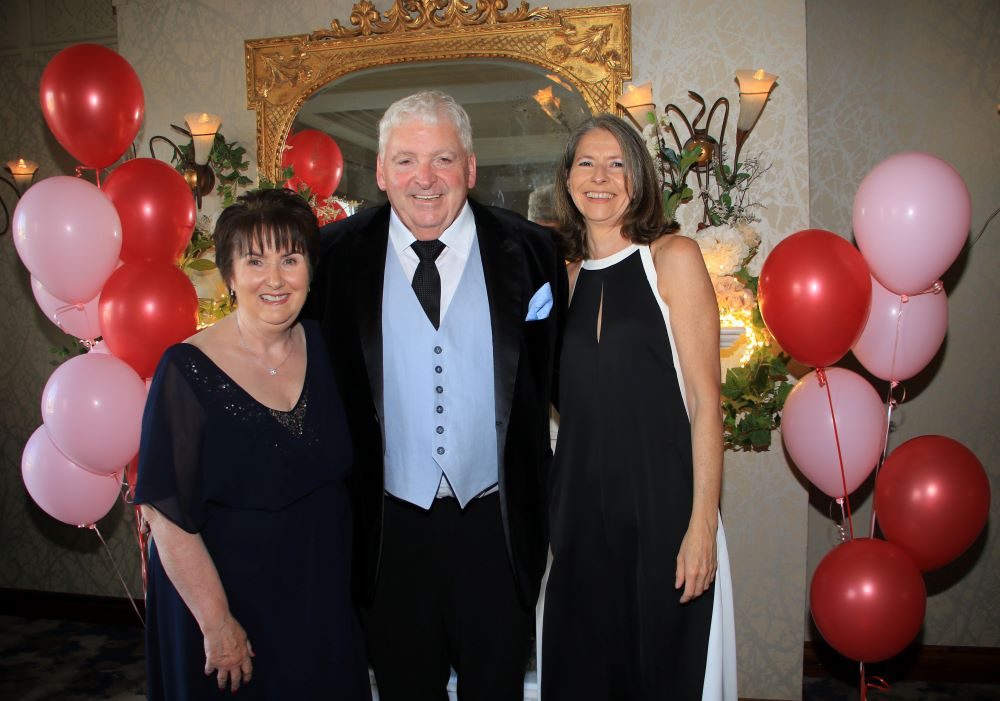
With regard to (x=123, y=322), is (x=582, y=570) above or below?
below

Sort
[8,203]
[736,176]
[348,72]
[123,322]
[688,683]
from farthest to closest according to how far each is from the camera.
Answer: [8,203] → [348,72] → [736,176] → [123,322] → [688,683]

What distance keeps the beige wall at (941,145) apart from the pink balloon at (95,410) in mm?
3002

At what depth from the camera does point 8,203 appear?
448 centimetres

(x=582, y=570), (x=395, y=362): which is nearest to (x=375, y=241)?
(x=395, y=362)

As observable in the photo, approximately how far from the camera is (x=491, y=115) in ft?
11.3

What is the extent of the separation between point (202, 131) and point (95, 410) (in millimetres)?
1530

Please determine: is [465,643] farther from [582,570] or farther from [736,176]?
[736,176]

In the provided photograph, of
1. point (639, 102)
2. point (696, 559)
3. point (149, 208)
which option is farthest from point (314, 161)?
point (696, 559)

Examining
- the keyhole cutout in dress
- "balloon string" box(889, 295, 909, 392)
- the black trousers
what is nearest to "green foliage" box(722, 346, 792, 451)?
"balloon string" box(889, 295, 909, 392)

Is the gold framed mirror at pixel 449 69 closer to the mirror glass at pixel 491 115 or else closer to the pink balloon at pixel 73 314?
the mirror glass at pixel 491 115

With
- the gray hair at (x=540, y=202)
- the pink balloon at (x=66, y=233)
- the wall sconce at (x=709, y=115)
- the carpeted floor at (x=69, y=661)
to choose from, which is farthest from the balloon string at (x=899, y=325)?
the carpeted floor at (x=69, y=661)

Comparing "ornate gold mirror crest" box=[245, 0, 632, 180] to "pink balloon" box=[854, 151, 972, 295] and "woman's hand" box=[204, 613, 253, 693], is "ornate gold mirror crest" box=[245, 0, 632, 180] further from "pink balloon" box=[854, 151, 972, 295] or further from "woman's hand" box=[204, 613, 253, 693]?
"woman's hand" box=[204, 613, 253, 693]

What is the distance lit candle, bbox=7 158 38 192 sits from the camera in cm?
418

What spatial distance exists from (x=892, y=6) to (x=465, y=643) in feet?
10.9
